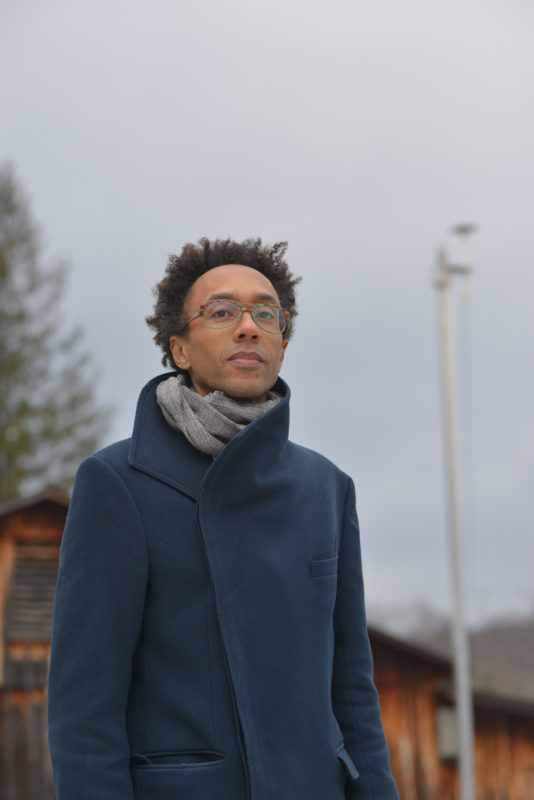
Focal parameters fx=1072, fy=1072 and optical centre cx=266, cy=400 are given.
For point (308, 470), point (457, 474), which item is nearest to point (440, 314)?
point (457, 474)

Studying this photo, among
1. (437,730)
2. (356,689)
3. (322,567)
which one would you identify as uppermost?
(322,567)

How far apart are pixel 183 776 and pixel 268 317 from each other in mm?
949

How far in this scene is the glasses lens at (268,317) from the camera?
229 cm

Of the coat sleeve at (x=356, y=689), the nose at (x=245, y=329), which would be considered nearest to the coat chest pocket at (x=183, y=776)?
the coat sleeve at (x=356, y=689)

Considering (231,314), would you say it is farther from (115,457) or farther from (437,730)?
(437,730)

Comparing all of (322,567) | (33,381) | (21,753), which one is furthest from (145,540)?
(33,381)

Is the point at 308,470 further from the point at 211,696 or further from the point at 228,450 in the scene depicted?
the point at 211,696

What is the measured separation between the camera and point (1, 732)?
31.9 feet

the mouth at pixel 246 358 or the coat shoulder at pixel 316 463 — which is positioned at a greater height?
the mouth at pixel 246 358

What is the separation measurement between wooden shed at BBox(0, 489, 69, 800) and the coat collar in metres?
8.04

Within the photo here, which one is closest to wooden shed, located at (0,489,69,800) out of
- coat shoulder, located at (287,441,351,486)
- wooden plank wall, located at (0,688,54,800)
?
wooden plank wall, located at (0,688,54,800)

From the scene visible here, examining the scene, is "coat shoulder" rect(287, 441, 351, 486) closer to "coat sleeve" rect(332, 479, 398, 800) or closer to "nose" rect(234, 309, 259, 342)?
"coat sleeve" rect(332, 479, 398, 800)

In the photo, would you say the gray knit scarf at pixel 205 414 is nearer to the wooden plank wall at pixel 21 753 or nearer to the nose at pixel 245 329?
the nose at pixel 245 329

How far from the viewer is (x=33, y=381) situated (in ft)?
81.1
